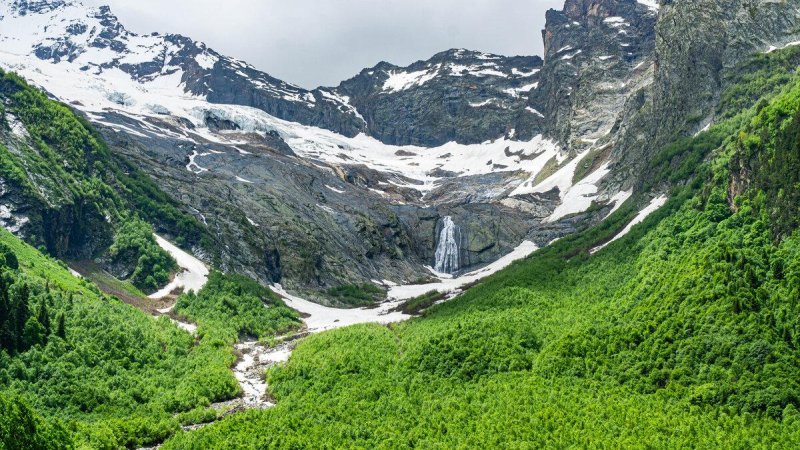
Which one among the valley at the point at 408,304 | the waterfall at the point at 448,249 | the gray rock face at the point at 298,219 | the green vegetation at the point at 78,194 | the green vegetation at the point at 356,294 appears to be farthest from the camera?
the waterfall at the point at 448,249

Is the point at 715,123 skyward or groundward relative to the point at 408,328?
skyward

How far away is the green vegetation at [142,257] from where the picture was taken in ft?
249

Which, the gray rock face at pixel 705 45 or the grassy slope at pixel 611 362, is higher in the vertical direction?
the gray rock face at pixel 705 45

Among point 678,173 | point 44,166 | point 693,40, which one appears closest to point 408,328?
point 678,173

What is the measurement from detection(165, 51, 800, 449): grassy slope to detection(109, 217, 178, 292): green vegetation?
27.4m

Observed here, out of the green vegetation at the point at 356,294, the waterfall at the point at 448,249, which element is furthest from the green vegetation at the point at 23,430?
the waterfall at the point at 448,249

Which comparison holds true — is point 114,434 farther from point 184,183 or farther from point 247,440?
point 184,183

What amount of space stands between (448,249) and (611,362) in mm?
88401

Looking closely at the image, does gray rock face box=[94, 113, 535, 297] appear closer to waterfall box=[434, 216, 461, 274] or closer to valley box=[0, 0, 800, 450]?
valley box=[0, 0, 800, 450]

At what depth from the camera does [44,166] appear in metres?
78.5

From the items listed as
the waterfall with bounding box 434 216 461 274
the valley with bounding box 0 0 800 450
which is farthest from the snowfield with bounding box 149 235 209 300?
the waterfall with bounding box 434 216 461 274

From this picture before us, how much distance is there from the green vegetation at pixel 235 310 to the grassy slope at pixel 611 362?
40.0ft

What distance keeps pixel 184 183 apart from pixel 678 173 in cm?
7276

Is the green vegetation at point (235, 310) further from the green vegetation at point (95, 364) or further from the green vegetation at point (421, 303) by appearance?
the green vegetation at point (421, 303)
